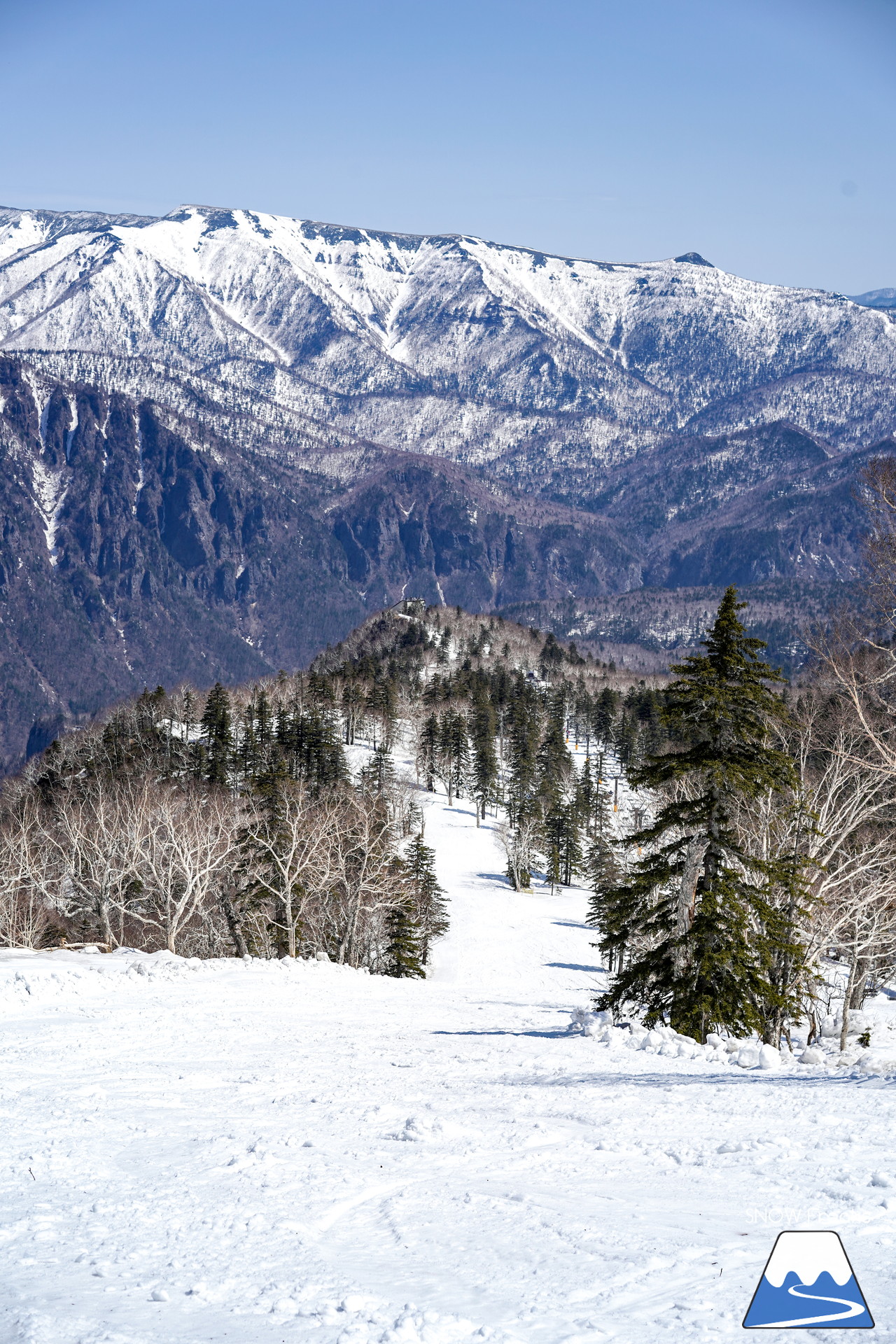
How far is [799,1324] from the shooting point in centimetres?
682

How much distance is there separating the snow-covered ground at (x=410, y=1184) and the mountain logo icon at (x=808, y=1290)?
15 centimetres

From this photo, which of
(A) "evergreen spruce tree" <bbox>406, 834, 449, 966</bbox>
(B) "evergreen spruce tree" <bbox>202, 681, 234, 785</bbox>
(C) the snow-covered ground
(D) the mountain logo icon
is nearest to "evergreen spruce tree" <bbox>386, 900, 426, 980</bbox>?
(A) "evergreen spruce tree" <bbox>406, 834, 449, 966</bbox>

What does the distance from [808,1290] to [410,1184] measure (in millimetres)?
4060

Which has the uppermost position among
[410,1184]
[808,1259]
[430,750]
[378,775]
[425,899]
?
[808,1259]

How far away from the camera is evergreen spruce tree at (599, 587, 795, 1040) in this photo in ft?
Result: 69.5

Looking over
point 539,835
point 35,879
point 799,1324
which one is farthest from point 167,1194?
point 539,835

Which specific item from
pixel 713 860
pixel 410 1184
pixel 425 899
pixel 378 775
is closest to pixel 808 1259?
pixel 410 1184

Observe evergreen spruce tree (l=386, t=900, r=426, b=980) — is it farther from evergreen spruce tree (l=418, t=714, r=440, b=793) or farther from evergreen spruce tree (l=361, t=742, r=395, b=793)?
evergreen spruce tree (l=418, t=714, r=440, b=793)

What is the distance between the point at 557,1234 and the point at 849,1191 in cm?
272

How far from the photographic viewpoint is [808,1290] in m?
7.21

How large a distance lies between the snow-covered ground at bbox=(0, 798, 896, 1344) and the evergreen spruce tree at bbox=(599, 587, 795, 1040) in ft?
14.1

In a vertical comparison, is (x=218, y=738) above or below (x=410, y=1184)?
below

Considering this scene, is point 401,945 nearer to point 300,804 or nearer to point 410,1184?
point 300,804

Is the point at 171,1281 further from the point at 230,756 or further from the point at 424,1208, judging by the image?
the point at 230,756
